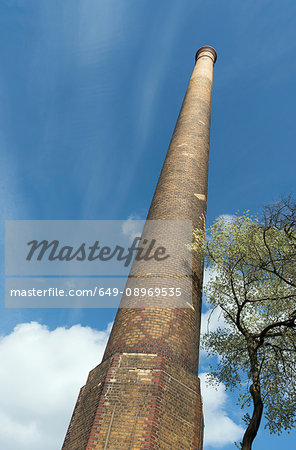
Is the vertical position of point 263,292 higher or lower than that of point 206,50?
lower

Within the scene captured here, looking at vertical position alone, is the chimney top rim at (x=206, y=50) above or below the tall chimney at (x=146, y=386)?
above

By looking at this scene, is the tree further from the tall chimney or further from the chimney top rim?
the chimney top rim

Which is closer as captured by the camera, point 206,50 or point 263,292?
point 263,292

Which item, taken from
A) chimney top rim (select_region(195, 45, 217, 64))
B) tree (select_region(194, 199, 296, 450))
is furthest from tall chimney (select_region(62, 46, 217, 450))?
chimney top rim (select_region(195, 45, 217, 64))

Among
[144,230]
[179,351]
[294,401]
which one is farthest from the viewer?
[144,230]

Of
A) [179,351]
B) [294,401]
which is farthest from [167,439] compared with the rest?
[294,401]

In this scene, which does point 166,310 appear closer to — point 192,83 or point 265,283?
point 265,283

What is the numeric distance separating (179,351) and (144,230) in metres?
4.48

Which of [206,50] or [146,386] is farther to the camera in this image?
[206,50]

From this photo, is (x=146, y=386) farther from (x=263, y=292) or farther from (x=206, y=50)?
(x=206, y=50)

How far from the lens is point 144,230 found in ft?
38.5

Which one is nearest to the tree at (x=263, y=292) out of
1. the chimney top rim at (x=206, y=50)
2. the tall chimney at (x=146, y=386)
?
the tall chimney at (x=146, y=386)

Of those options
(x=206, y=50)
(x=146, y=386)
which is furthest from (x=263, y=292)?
(x=206, y=50)

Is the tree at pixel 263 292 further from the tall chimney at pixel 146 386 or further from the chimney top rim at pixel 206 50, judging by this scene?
the chimney top rim at pixel 206 50
